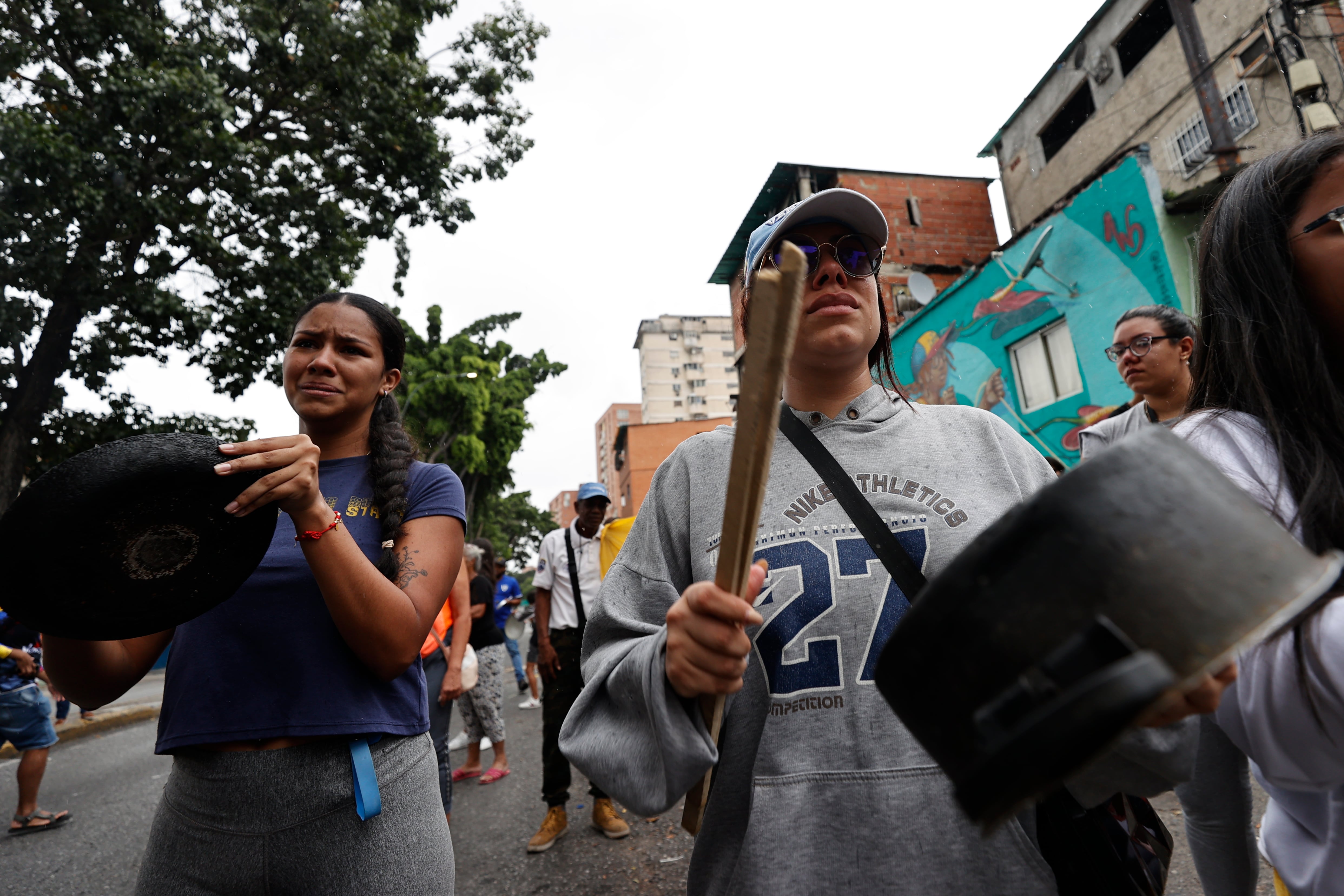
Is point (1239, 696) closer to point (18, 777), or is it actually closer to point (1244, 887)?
point (1244, 887)

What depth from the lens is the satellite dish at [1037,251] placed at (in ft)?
35.0

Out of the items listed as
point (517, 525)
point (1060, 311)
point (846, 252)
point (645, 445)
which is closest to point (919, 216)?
point (1060, 311)

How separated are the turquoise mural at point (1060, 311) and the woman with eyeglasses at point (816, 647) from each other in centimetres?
899

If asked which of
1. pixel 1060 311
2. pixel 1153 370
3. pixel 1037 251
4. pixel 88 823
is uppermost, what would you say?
pixel 1037 251

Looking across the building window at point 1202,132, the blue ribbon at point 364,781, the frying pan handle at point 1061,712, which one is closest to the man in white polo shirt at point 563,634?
the blue ribbon at point 364,781

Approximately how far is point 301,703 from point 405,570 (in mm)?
327

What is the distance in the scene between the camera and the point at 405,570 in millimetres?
1565

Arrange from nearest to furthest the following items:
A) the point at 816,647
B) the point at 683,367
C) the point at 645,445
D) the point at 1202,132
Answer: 1. the point at 816,647
2. the point at 1202,132
3. the point at 645,445
4. the point at 683,367

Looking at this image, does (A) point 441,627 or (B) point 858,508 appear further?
(A) point 441,627

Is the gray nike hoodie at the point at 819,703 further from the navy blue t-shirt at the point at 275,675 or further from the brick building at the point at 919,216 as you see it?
the brick building at the point at 919,216

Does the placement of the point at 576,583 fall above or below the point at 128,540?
below

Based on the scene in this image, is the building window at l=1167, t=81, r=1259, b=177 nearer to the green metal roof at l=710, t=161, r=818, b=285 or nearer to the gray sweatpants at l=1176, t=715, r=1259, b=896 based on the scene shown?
the green metal roof at l=710, t=161, r=818, b=285

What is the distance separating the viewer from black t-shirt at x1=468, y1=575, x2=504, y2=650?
6.09 metres

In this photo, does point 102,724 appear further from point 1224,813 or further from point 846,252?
point 1224,813
